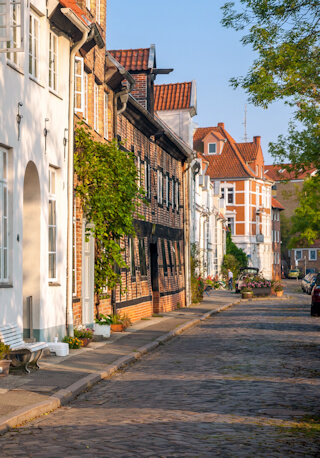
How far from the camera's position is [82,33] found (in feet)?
56.0

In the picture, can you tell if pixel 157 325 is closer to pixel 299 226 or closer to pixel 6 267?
pixel 6 267

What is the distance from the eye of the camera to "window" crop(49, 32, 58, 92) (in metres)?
15.9

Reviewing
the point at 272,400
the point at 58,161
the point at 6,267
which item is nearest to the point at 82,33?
the point at 58,161

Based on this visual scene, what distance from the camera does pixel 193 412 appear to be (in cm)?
891

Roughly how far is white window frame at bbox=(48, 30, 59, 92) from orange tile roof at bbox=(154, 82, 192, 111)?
25157 mm

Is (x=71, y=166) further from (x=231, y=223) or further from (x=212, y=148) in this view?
(x=212, y=148)

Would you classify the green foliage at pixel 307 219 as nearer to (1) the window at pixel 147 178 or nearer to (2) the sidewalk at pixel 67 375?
(1) the window at pixel 147 178

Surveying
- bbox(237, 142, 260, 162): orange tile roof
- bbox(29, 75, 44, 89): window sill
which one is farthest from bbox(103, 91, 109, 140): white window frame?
bbox(237, 142, 260, 162): orange tile roof

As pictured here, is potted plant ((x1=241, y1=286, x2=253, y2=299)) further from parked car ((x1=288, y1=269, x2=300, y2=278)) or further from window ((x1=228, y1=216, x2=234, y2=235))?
parked car ((x1=288, y1=269, x2=300, y2=278))

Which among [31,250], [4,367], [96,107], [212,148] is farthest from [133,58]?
[212,148]

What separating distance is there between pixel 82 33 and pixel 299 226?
46.0 metres

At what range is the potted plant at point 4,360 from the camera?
37.6 feet

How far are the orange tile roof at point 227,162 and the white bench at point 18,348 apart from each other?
71931 mm

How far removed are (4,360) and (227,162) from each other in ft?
246
